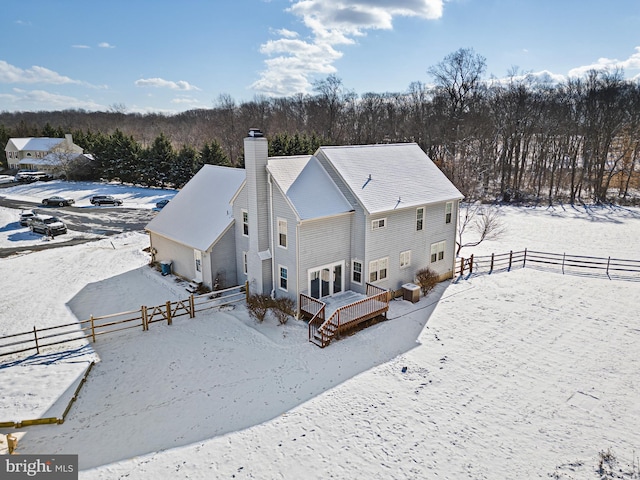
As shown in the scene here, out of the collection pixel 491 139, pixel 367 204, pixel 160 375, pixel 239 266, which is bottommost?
pixel 160 375

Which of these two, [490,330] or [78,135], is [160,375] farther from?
[78,135]

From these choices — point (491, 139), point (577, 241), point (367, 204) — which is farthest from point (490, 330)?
point (491, 139)

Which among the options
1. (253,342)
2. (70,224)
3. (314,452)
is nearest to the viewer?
(314,452)

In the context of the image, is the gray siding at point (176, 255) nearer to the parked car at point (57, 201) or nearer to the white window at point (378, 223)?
the white window at point (378, 223)

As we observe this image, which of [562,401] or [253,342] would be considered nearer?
[562,401]

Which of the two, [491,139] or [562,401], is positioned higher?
[491,139]

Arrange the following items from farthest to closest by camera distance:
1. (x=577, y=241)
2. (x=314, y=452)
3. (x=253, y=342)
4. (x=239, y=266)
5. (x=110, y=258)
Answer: (x=577, y=241)
(x=110, y=258)
(x=239, y=266)
(x=253, y=342)
(x=314, y=452)

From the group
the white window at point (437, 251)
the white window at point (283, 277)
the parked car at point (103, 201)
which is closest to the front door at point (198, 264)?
the white window at point (283, 277)
